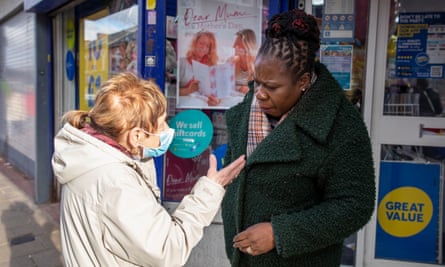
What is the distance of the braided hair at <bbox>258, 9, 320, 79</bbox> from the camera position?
1.35 m

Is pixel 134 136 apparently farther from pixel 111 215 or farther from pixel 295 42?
pixel 295 42

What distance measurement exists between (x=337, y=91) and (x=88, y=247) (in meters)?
1.10

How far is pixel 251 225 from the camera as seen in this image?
59.6 inches

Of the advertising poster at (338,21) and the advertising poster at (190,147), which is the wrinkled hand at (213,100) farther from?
the advertising poster at (338,21)

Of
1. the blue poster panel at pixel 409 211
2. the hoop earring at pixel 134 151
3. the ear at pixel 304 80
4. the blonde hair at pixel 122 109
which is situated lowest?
the blue poster panel at pixel 409 211

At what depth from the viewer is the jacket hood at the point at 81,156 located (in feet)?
4.34

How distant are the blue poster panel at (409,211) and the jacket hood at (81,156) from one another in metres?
2.33

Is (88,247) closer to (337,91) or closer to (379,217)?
(337,91)

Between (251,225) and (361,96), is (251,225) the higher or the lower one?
the lower one

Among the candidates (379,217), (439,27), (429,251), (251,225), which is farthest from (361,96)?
(251,225)

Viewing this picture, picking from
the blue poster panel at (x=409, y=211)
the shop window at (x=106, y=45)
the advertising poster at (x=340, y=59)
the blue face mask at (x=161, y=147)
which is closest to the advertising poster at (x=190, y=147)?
the advertising poster at (x=340, y=59)

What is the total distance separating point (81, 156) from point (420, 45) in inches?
106

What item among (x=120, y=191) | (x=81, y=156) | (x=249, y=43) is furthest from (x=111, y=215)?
(x=249, y=43)

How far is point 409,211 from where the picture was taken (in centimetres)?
296
